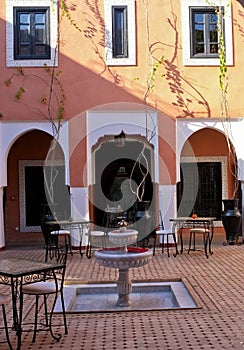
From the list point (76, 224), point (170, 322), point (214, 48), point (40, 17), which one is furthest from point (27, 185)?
point (170, 322)

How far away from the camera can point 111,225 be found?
13.6 m

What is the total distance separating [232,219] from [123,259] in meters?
5.30

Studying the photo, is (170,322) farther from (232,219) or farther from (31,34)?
(31,34)

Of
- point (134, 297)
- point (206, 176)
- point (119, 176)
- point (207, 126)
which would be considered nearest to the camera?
point (134, 297)

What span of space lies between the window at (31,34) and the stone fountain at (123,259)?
561 cm

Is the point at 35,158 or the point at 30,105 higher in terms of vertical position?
the point at 30,105

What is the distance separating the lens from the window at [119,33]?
11.5 metres

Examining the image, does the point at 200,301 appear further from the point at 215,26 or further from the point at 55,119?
the point at 215,26

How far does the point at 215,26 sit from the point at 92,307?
7077 mm

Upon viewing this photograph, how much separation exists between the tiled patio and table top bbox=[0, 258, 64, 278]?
68cm

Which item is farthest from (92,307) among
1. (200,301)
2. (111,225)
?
(111,225)

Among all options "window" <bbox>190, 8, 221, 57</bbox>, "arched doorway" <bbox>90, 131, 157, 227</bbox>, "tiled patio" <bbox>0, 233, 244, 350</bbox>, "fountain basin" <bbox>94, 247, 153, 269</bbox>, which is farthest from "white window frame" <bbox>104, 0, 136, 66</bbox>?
"fountain basin" <bbox>94, 247, 153, 269</bbox>

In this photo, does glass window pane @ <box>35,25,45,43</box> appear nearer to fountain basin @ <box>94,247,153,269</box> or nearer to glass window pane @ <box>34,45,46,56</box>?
glass window pane @ <box>34,45,46,56</box>

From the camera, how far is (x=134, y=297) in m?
7.34
